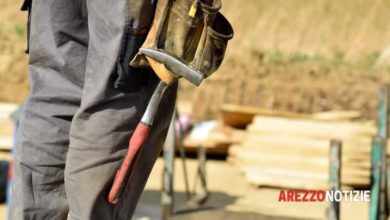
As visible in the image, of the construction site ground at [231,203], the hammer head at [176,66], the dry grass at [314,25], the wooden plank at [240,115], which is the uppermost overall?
the dry grass at [314,25]

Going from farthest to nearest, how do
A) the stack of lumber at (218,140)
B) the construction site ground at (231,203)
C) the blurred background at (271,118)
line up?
the stack of lumber at (218,140) < the blurred background at (271,118) < the construction site ground at (231,203)

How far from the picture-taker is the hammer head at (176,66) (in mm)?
1932

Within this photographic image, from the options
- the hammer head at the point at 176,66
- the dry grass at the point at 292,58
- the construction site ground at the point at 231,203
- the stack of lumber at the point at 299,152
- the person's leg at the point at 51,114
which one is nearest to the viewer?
the hammer head at the point at 176,66

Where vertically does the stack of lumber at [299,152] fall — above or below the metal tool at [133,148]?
below

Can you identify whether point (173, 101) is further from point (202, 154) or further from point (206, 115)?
point (206, 115)

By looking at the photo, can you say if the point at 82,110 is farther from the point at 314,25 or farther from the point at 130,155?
the point at 314,25

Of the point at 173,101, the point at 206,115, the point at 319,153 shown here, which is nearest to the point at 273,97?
the point at 206,115

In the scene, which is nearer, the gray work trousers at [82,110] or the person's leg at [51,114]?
the gray work trousers at [82,110]

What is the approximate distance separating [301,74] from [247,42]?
621 cm

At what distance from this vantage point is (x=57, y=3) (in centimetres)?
214

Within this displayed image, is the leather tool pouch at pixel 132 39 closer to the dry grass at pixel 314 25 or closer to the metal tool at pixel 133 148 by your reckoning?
the metal tool at pixel 133 148

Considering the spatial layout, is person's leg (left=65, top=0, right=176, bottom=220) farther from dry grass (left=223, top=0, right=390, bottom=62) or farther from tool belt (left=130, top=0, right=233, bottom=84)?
dry grass (left=223, top=0, right=390, bottom=62)

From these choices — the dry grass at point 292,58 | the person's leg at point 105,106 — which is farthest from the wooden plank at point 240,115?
the person's leg at point 105,106

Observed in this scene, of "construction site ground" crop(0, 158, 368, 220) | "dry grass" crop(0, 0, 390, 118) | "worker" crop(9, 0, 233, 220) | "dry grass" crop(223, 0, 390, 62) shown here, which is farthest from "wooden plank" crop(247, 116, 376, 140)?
"dry grass" crop(223, 0, 390, 62)
